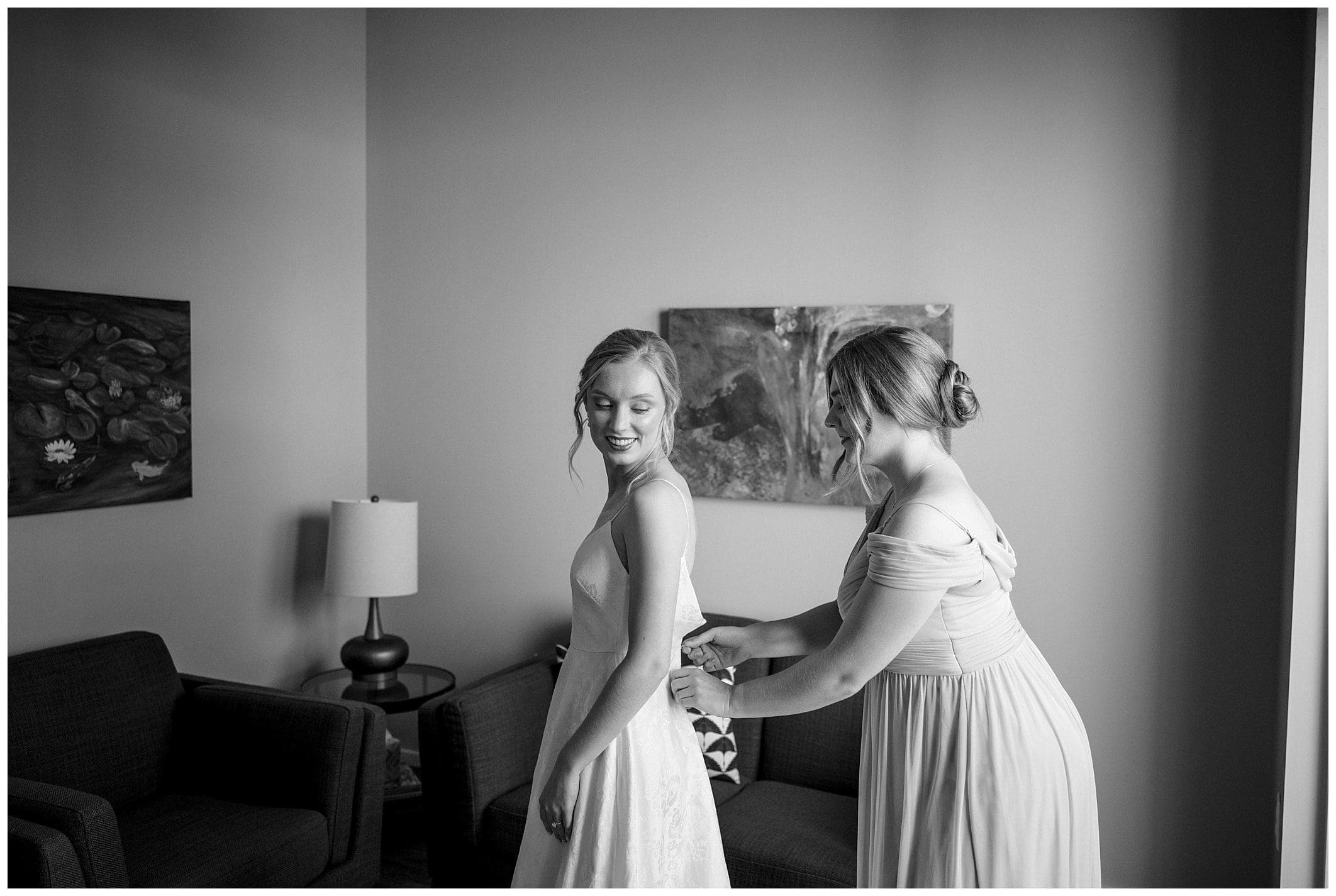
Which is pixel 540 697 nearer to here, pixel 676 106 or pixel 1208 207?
pixel 676 106

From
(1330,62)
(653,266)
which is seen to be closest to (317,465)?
(653,266)

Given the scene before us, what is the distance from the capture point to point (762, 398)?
3578 millimetres

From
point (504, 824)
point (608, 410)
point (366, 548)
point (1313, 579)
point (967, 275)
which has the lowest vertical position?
point (504, 824)

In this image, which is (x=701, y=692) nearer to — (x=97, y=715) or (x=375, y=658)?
(x=97, y=715)

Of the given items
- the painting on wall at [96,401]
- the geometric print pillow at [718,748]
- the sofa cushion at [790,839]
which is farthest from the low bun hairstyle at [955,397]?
the painting on wall at [96,401]

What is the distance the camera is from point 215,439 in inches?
144

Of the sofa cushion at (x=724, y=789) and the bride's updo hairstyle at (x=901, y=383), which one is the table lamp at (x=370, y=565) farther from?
the bride's updo hairstyle at (x=901, y=383)

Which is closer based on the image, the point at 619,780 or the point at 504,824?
the point at 619,780

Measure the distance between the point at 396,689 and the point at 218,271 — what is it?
5.20 ft

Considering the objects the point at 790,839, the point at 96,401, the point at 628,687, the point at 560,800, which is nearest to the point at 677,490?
the point at 628,687

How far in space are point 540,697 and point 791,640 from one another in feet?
5.47

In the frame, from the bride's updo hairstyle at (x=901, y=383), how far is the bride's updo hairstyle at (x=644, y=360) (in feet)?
1.17

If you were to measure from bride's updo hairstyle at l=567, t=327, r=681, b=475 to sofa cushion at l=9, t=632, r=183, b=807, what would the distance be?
1.91 meters

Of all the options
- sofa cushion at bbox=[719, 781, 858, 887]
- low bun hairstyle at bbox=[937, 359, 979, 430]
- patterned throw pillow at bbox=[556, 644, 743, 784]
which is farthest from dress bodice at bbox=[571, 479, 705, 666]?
patterned throw pillow at bbox=[556, 644, 743, 784]
